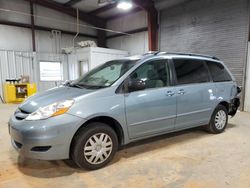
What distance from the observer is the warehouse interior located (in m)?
2.16

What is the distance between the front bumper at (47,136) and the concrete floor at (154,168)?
30cm

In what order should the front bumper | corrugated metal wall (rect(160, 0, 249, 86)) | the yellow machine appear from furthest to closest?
the yellow machine → corrugated metal wall (rect(160, 0, 249, 86)) → the front bumper

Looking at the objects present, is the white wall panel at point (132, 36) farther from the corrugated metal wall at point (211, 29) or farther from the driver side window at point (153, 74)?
the driver side window at point (153, 74)

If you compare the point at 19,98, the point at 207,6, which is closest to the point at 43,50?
the point at 19,98

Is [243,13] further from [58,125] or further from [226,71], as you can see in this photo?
[58,125]

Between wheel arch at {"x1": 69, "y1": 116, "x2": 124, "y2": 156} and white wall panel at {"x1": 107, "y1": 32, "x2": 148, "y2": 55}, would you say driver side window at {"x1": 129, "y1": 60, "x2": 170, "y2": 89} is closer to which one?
wheel arch at {"x1": 69, "y1": 116, "x2": 124, "y2": 156}

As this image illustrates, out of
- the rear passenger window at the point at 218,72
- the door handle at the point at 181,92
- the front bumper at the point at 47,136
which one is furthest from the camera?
the rear passenger window at the point at 218,72

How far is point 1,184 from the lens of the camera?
2006 millimetres

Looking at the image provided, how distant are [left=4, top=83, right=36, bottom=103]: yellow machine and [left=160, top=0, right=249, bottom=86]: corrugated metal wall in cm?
558

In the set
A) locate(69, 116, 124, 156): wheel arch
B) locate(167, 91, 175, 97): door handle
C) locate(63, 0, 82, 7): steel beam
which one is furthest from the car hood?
locate(63, 0, 82, 7): steel beam

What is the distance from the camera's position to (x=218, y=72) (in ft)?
11.5

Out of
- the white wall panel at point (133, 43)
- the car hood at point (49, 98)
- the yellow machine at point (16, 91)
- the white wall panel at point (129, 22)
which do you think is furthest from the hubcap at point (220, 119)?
the yellow machine at point (16, 91)

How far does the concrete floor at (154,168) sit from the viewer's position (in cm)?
202

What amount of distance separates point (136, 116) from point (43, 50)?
8.04 metres
